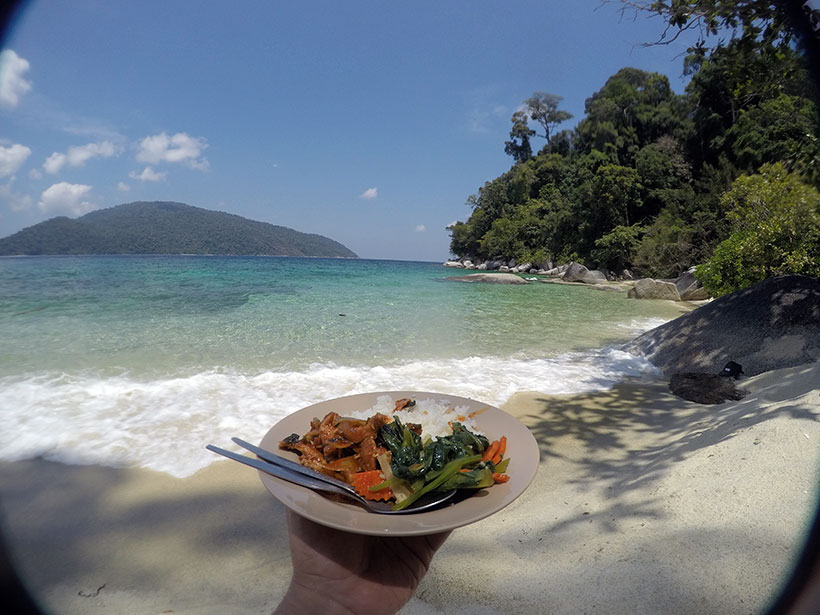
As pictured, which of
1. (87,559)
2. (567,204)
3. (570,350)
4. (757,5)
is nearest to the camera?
(87,559)

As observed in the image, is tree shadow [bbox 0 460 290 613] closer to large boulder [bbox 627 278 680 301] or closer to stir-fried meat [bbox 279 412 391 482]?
stir-fried meat [bbox 279 412 391 482]

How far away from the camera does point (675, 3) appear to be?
4641 millimetres

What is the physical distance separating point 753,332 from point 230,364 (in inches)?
312

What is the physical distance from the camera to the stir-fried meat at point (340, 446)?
1.21 m

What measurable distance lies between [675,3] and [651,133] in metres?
38.8

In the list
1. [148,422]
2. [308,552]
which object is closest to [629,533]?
[308,552]

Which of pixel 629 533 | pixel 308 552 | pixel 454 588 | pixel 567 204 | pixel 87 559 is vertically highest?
pixel 567 204

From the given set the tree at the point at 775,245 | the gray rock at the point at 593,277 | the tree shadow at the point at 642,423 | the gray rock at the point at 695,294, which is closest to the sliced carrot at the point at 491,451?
the tree shadow at the point at 642,423

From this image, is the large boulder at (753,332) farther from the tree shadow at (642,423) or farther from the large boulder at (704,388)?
the tree shadow at (642,423)

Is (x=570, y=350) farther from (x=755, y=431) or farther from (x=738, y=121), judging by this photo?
(x=738, y=121)

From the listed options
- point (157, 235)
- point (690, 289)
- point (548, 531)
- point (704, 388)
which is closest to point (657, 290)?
point (690, 289)

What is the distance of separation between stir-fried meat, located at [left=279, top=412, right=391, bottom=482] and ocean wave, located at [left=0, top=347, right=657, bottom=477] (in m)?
2.86

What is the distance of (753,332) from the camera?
5.55 metres

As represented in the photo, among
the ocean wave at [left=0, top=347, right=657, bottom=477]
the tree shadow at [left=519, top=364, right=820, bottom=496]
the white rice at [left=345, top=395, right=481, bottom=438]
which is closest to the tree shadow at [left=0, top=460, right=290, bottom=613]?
the ocean wave at [left=0, top=347, right=657, bottom=477]
